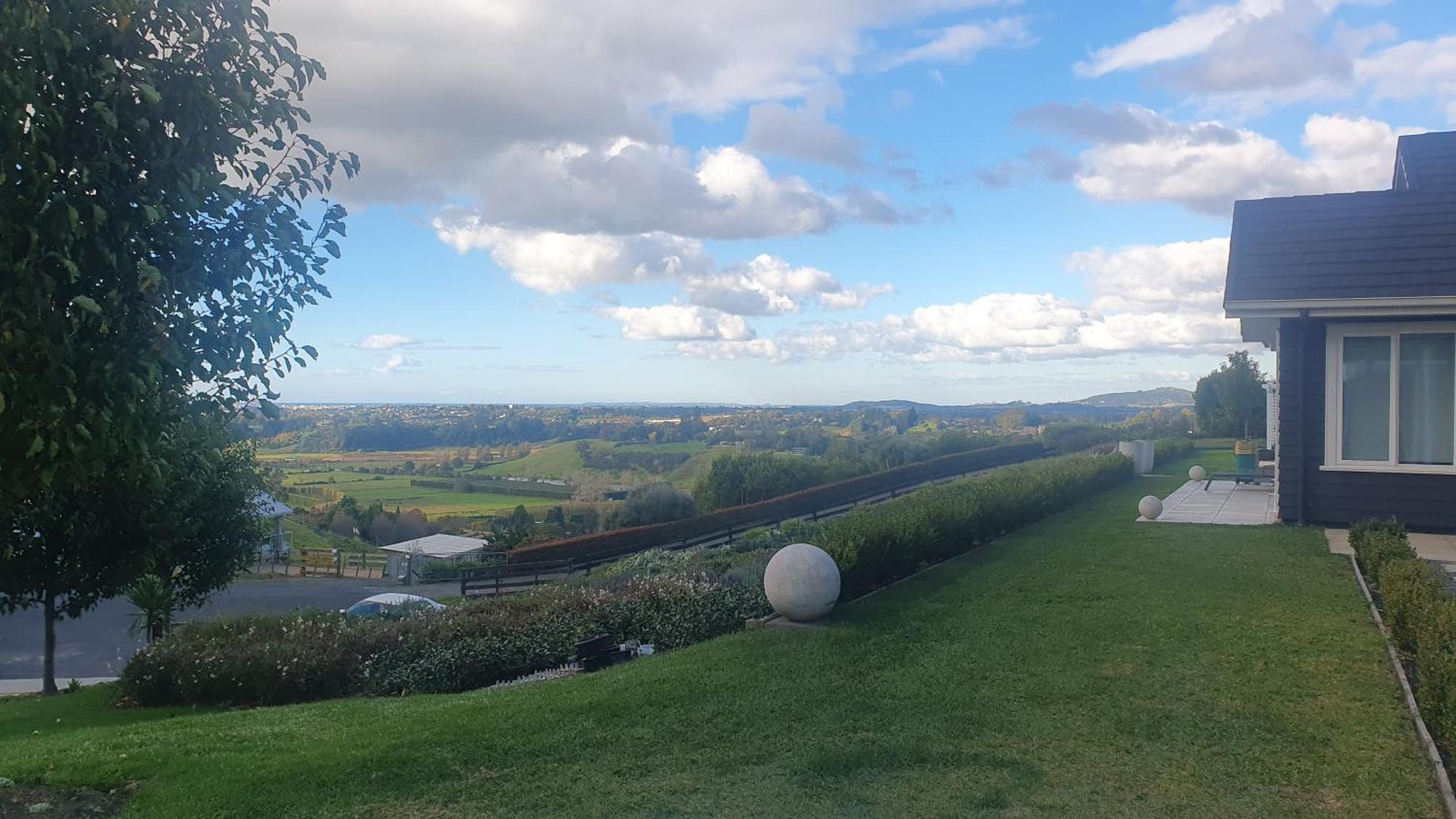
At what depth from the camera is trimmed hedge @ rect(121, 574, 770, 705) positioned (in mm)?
9469

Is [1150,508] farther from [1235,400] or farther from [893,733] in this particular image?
[1235,400]

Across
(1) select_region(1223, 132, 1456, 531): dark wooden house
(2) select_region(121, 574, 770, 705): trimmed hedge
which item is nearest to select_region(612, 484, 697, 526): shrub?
(2) select_region(121, 574, 770, 705): trimmed hedge

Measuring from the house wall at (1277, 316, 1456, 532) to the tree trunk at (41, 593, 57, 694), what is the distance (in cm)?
1712

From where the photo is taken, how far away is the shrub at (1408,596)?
627 cm

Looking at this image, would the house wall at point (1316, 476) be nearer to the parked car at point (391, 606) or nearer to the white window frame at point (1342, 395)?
the white window frame at point (1342, 395)

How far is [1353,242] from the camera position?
11867 millimetres

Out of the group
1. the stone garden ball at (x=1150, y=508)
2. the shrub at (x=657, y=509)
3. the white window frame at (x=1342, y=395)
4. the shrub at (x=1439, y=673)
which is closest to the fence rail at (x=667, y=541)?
the shrub at (x=657, y=509)

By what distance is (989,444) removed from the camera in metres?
43.4

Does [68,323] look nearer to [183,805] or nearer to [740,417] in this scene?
[183,805]

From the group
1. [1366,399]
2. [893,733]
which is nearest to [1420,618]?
[893,733]

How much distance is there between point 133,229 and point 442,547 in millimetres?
29775

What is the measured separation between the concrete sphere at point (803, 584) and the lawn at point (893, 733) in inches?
10.4

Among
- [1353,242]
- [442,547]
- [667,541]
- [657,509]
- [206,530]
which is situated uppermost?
[1353,242]

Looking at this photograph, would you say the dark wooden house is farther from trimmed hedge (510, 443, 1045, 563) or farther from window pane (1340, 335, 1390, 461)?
trimmed hedge (510, 443, 1045, 563)
